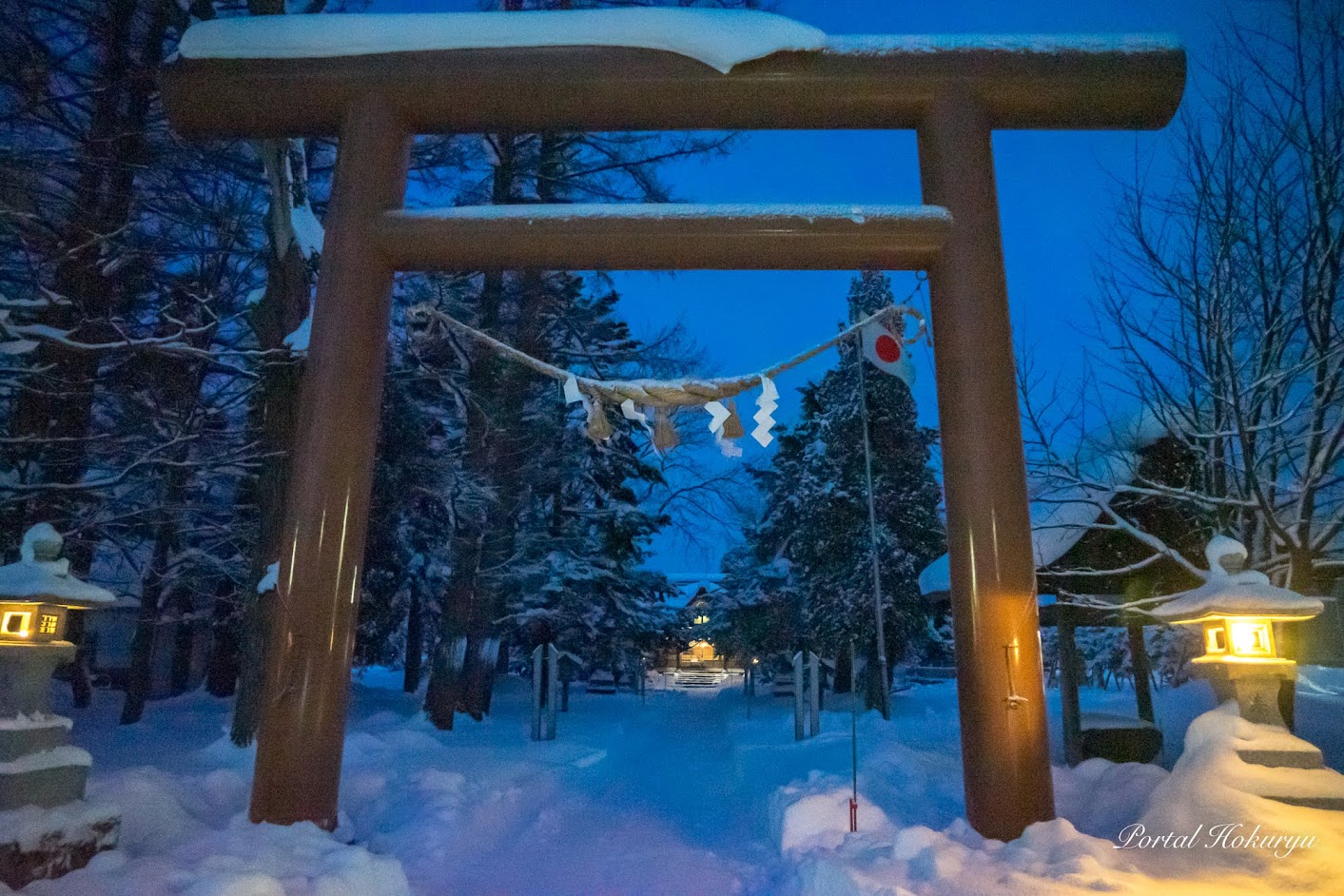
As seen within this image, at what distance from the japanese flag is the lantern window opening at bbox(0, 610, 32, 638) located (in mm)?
6083

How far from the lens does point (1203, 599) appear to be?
5.59 metres

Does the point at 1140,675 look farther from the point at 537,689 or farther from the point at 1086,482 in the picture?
the point at 537,689

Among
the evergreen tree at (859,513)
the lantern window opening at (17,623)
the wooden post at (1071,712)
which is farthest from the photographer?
the evergreen tree at (859,513)

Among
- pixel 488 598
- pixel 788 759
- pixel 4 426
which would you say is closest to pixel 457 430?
pixel 488 598

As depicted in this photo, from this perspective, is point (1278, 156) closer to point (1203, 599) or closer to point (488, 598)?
point (1203, 599)

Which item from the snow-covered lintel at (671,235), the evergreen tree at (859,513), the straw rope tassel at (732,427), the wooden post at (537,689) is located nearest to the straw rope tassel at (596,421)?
the straw rope tassel at (732,427)

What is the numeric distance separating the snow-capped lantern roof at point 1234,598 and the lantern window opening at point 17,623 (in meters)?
7.57

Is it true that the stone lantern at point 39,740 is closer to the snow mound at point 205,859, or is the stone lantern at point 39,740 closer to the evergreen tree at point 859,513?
the snow mound at point 205,859

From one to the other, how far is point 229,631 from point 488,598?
7202mm

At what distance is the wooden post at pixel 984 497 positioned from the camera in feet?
17.6

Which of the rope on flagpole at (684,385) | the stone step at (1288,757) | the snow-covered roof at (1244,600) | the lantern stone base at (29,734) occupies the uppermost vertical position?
the rope on flagpole at (684,385)

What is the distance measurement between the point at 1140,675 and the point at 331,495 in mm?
12434

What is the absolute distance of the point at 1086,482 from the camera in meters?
9.32

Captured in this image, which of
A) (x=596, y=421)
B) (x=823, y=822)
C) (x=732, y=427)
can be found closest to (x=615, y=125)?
(x=596, y=421)
